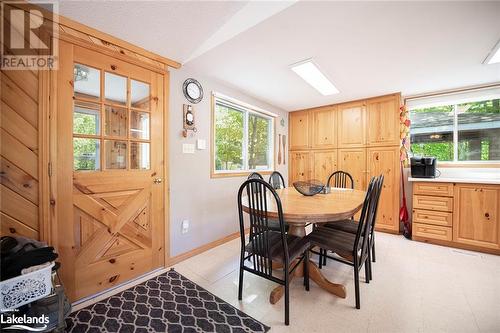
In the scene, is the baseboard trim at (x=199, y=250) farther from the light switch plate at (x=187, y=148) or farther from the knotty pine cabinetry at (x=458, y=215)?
the knotty pine cabinetry at (x=458, y=215)

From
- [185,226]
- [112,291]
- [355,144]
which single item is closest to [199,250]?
[185,226]

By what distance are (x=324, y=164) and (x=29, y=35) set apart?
4038 millimetres

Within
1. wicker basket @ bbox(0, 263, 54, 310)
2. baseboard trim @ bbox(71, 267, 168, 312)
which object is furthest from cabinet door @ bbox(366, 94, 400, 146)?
wicker basket @ bbox(0, 263, 54, 310)

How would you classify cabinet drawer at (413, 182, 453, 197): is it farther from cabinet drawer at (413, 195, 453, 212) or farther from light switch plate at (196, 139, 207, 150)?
light switch plate at (196, 139, 207, 150)

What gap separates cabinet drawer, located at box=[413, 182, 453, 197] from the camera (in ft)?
9.00

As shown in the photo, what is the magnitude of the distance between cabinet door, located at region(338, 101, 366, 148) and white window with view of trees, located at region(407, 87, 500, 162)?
0.83 meters

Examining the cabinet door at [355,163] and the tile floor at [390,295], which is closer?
the tile floor at [390,295]

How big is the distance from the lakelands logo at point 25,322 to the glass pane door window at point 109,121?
1.00m

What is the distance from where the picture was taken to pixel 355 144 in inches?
143

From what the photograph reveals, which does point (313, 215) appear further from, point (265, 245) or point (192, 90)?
point (192, 90)

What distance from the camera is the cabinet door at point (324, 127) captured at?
3869 mm

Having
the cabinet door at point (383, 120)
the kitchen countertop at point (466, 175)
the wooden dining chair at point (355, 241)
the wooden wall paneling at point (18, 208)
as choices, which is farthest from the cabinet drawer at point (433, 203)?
the wooden wall paneling at point (18, 208)

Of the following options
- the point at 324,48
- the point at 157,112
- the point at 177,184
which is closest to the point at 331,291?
the point at 177,184

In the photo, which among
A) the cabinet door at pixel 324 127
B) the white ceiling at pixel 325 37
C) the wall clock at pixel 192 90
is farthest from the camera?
the cabinet door at pixel 324 127
